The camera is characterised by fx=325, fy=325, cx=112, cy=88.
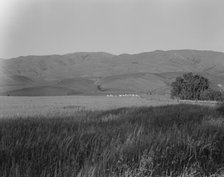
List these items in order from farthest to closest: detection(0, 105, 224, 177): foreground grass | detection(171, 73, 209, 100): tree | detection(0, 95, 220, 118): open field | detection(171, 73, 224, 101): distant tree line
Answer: detection(171, 73, 209, 100): tree → detection(171, 73, 224, 101): distant tree line → detection(0, 95, 220, 118): open field → detection(0, 105, 224, 177): foreground grass

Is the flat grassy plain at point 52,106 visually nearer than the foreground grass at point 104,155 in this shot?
No

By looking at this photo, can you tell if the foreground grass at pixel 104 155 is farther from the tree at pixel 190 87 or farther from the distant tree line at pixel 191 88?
the tree at pixel 190 87

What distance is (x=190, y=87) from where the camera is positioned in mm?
65625

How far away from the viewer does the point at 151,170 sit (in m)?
3.67

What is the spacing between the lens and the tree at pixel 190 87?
6556 cm

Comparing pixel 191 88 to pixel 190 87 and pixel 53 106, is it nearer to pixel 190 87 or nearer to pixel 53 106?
pixel 190 87

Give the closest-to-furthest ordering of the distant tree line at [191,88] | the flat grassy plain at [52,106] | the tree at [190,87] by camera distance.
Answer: the flat grassy plain at [52,106]
the distant tree line at [191,88]
the tree at [190,87]

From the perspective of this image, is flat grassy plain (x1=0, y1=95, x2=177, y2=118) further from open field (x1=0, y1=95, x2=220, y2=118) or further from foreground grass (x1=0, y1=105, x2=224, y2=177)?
foreground grass (x1=0, y1=105, x2=224, y2=177)

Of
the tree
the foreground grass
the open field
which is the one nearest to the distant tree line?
the tree

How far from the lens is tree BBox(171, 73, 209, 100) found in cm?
6556

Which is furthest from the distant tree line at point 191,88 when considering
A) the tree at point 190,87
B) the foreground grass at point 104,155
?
the foreground grass at point 104,155

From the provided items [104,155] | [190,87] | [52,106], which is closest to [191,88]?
[190,87]

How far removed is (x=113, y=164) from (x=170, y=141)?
5.09 feet

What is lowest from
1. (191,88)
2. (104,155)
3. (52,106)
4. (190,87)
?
(52,106)
